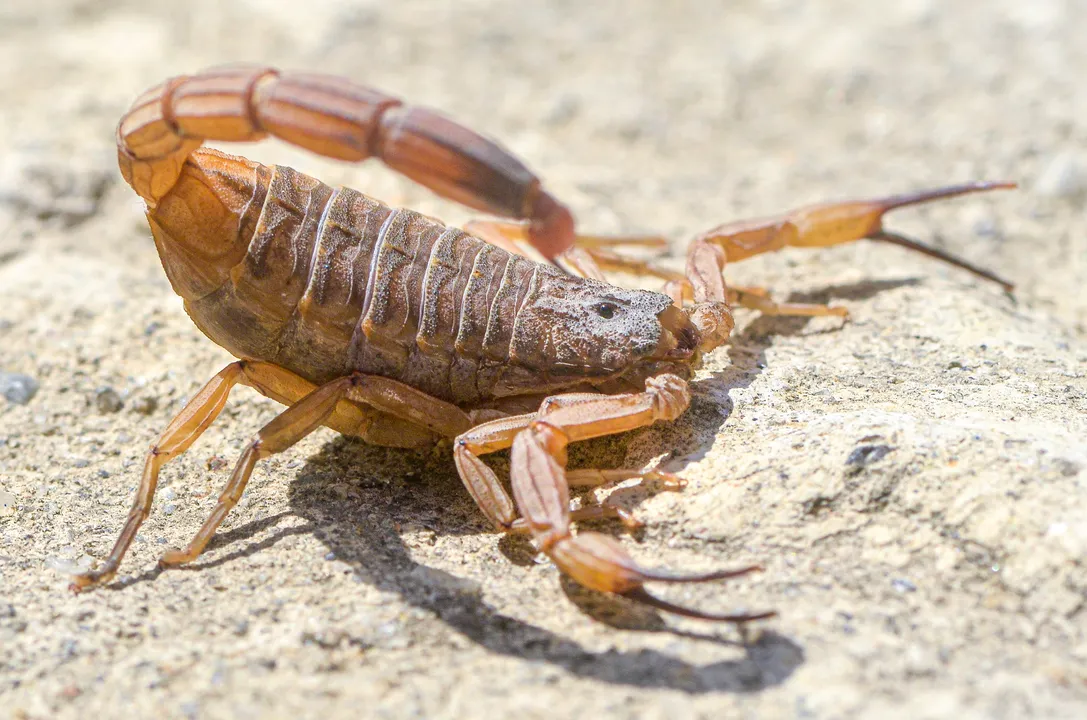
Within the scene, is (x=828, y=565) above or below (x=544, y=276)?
Answer: below

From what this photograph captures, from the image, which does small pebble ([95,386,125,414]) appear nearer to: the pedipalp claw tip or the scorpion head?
the scorpion head

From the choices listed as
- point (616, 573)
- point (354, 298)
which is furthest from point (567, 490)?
point (354, 298)

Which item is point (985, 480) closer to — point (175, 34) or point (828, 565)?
point (828, 565)

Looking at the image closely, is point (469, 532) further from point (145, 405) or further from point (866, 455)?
point (145, 405)

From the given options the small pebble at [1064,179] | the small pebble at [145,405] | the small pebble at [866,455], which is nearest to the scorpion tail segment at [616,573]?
the small pebble at [866,455]

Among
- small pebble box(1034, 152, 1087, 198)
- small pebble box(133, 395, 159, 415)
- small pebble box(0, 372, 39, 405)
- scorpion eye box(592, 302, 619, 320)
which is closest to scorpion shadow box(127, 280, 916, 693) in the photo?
scorpion eye box(592, 302, 619, 320)

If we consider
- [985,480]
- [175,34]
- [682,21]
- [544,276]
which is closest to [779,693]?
[985,480]

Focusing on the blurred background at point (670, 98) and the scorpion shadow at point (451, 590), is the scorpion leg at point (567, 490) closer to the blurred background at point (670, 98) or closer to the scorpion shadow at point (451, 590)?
the scorpion shadow at point (451, 590)
